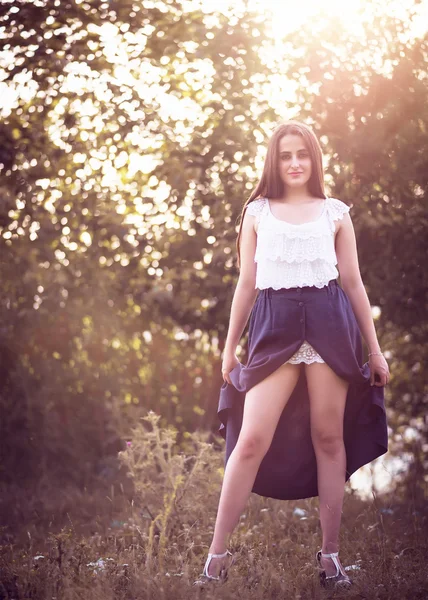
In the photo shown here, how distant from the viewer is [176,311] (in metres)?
5.38

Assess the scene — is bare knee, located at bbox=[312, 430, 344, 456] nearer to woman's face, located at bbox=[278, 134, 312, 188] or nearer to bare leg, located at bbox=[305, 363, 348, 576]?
bare leg, located at bbox=[305, 363, 348, 576]

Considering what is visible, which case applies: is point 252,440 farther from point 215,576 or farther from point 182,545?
point 182,545

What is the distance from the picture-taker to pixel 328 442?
10.6ft

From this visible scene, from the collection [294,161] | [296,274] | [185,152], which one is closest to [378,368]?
[296,274]

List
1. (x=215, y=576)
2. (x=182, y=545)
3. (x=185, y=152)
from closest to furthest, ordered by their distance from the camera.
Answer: (x=215, y=576)
(x=182, y=545)
(x=185, y=152)

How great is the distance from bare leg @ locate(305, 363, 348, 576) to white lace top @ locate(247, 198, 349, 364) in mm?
102

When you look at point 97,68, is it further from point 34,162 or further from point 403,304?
point 403,304

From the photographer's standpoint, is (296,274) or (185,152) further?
(185,152)

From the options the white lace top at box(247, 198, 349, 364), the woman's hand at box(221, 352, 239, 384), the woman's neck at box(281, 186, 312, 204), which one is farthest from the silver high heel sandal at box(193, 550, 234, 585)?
the woman's neck at box(281, 186, 312, 204)

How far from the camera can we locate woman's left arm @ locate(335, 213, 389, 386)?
3.28m

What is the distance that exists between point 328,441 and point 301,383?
10.9 inches

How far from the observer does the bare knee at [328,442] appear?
3225 millimetres

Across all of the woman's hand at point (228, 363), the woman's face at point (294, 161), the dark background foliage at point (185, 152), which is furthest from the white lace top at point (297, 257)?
the dark background foliage at point (185, 152)

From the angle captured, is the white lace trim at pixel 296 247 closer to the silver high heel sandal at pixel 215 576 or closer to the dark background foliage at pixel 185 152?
the silver high heel sandal at pixel 215 576
